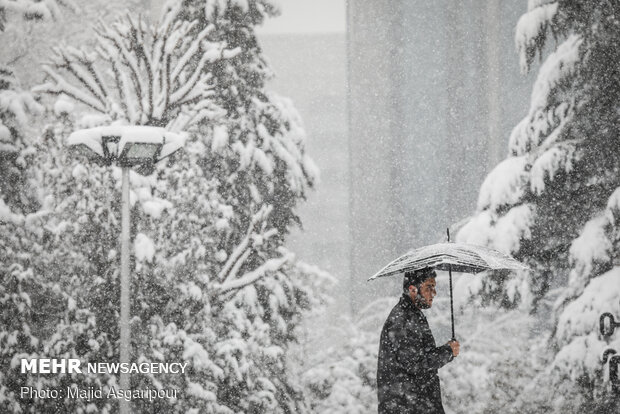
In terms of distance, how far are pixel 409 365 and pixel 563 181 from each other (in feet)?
23.2

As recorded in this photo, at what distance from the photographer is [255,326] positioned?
11.1m

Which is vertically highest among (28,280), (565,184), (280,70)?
(280,70)

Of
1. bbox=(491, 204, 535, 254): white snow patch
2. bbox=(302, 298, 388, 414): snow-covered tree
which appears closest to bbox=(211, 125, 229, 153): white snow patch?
bbox=(302, 298, 388, 414): snow-covered tree

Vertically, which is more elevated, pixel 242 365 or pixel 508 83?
pixel 508 83

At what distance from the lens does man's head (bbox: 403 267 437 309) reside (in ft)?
15.9

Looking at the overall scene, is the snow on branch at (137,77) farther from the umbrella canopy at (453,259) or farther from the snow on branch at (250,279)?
the umbrella canopy at (453,259)

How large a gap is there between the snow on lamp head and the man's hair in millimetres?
3269

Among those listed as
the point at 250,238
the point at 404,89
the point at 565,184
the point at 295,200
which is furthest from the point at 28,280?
the point at 404,89

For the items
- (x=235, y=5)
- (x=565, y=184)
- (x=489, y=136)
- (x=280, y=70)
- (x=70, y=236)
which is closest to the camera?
(x=70, y=236)

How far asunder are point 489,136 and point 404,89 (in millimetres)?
2116

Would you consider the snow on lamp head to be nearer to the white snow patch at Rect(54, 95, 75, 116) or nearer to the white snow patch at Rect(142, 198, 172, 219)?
the white snow patch at Rect(142, 198, 172, 219)

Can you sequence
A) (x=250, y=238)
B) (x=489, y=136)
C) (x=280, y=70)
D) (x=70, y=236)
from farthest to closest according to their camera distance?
(x=280, y=70)
(x=489, y=136)
(x=250, y=238)
(x=70, y=236)

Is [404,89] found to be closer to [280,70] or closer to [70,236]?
[280,70]

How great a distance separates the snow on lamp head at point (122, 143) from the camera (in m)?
7.24
